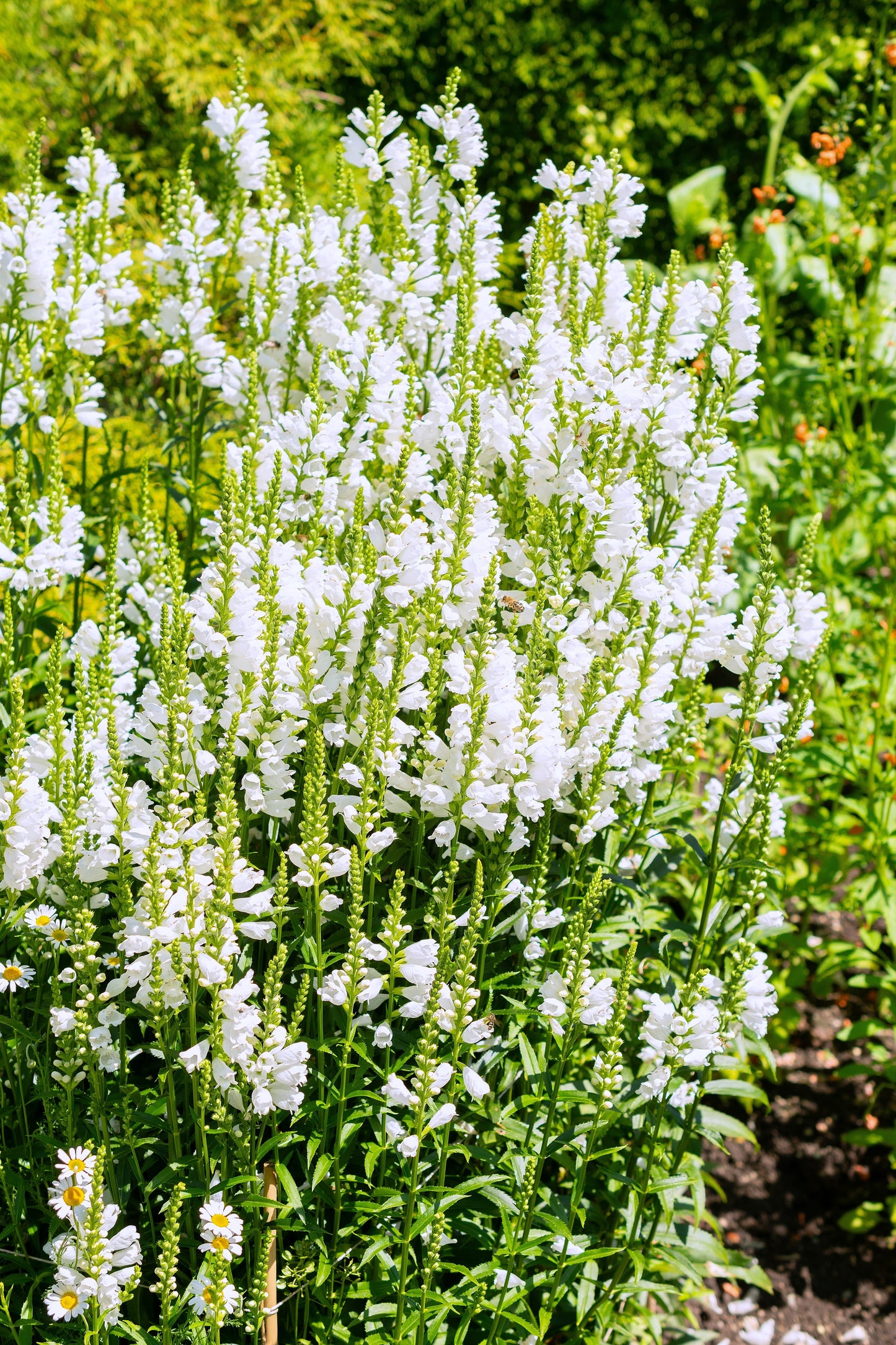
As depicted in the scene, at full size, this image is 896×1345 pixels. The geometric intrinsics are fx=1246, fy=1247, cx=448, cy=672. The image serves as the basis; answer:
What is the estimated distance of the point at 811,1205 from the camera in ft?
14.1

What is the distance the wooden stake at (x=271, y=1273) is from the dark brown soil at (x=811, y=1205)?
2091 millimetres

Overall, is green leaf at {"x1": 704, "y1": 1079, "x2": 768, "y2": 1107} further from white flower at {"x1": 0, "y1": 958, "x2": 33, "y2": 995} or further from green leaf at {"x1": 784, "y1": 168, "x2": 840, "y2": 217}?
green leaf at {"x1": 784, "y1": 168, "x2": 840, "y2": 217}

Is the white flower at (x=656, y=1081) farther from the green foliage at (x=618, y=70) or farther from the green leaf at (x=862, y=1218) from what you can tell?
the green foliage at (x=618, y=70)

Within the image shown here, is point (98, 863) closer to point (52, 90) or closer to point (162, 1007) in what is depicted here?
point (162, 1007)

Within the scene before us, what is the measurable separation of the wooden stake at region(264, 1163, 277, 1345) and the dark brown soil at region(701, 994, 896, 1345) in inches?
82.3

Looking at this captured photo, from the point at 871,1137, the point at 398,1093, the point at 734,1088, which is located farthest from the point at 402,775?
the point at 871,1137

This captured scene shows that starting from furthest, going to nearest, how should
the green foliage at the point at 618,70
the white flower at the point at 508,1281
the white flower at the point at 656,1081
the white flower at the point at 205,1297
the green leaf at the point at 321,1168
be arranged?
1. the green foliage at the point at 618,70
2. the white flower at the point at 508,1281
3. the white flower at the point at 656,1081
4. the green leaf at the point at 321,1168
5. the white flower at the point at 205,1297

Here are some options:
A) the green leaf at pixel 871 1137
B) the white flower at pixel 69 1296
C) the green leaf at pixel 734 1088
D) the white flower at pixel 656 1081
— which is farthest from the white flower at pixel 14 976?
the green leaf at pixel 871 1137

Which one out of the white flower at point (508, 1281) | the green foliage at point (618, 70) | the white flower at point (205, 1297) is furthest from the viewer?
the green foliage at point (618, 70)

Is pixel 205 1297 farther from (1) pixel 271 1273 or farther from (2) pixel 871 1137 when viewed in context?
(2) pixel 871 1137

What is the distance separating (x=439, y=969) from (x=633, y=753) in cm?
85

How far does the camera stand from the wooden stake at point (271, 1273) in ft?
7.75

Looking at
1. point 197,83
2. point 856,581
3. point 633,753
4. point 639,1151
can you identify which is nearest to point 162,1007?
point 633,753

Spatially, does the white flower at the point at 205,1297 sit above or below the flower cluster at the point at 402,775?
below
